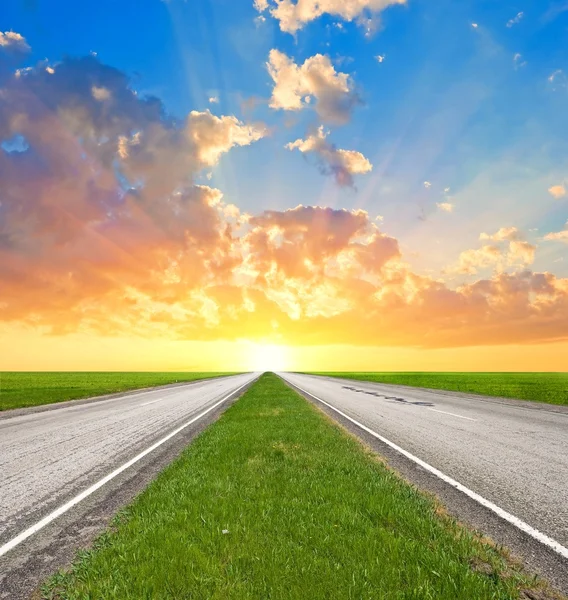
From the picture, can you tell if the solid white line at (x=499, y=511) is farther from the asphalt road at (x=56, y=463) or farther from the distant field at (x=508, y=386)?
the distant field at (x=508, y=386)

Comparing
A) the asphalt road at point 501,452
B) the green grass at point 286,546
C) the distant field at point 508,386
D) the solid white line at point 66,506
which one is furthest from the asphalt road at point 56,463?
the distant field at point 508,386

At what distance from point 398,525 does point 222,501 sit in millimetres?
2373

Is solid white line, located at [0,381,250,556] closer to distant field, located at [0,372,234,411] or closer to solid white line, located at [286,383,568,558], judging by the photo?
solid white line, located at [286,383,568,558]

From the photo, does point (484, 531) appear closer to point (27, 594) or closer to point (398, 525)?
point (398, 525)

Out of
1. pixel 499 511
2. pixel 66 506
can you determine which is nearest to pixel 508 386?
pixel 499 511

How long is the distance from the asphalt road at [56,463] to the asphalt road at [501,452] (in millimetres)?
5186

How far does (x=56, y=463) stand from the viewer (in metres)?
8.52

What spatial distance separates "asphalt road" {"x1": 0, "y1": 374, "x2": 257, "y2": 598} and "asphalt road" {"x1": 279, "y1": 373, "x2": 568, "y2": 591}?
5186 millimetres

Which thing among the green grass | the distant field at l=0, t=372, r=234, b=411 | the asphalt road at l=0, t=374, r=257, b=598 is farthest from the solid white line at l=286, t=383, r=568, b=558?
the distant field at l=0, t=372, r=234, b=411

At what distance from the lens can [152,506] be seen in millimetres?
5496

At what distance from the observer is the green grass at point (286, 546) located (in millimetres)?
3373

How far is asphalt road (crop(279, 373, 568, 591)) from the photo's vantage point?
5438 mm

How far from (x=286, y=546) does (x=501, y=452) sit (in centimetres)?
690

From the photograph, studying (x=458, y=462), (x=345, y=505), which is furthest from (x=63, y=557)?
(x=458, y=462)
